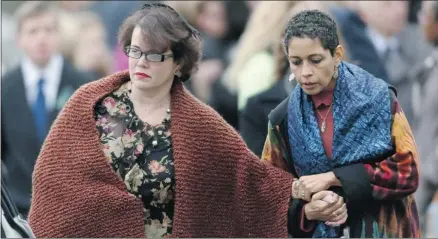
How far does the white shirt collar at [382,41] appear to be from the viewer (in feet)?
43.0

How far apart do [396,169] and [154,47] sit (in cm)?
121

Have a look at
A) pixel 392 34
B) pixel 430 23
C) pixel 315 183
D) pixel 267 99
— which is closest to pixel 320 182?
pixel 315 183

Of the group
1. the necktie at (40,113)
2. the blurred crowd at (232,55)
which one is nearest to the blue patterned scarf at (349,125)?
the blurred crowd at (232,55)

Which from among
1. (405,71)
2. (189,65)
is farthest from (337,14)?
(189,65)

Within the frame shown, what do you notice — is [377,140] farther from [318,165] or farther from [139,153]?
[139,153]

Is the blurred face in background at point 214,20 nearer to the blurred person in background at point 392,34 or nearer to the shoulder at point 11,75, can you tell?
the blurred person in background at point 392,34

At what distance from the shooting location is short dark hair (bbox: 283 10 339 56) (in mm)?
7680

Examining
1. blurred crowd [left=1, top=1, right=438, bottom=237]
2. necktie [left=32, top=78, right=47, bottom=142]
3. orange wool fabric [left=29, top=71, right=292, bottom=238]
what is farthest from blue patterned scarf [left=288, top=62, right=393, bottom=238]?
necktie [left=32, top=78, right=47, bottom=142]

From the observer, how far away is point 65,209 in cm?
779

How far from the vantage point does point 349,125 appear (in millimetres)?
7762

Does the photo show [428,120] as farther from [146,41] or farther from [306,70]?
[146,41]

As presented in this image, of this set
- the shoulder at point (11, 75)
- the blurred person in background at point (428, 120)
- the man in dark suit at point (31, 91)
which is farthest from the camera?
the shoulder at point (11, 75)

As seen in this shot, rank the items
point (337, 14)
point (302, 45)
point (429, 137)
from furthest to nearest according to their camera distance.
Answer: point (337, 14)
point (429, 137)
point (302, 45)

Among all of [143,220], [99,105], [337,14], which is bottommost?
[143,220]
